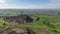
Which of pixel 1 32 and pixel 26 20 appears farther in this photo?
pixel 26 20

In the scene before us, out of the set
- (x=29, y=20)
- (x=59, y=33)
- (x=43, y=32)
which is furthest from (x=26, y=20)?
(x=43, y=32)

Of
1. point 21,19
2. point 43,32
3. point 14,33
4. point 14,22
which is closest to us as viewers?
point 14,33

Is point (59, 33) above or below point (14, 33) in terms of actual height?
below

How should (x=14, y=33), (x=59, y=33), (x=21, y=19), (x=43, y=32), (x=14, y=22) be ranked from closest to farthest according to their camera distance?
(x=14, y=33)
(x=43, y=32)
(x=59, y=33)
(x=14, y=22)
(x=21, y=19)

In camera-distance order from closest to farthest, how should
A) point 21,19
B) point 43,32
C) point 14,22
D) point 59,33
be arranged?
point 43,32 → point 59,33 → point 14,22 → point 21,19

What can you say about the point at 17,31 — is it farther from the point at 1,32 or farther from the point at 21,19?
the point at 21,19

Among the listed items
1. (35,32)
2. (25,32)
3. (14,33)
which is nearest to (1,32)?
(14,33)

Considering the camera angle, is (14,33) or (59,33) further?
(59,33)

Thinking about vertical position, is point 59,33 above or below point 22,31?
below

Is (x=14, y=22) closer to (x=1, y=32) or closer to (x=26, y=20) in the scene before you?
(x=26, y=20)
